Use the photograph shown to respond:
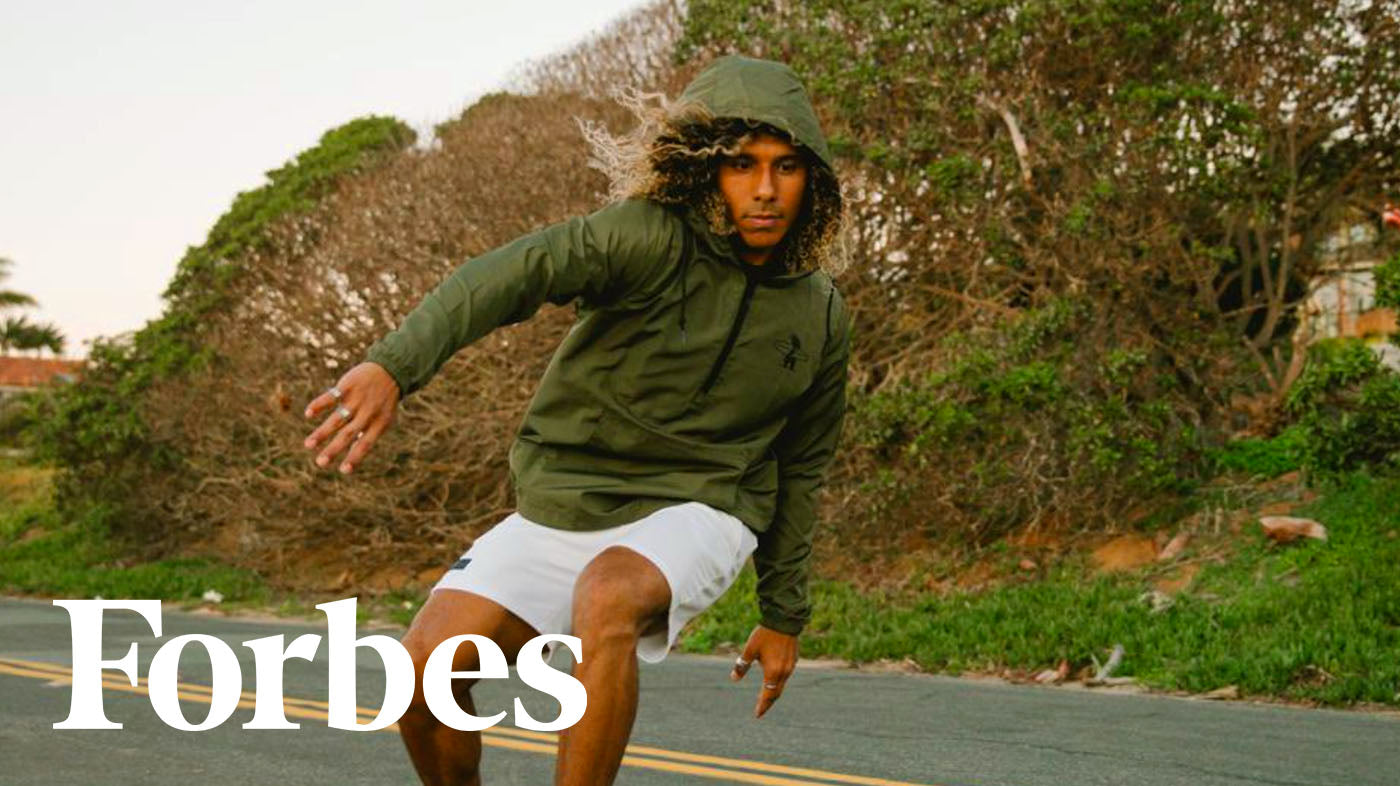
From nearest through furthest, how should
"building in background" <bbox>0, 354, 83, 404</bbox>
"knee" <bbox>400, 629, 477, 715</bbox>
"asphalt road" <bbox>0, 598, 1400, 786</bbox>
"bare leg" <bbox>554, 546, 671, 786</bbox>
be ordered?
"bare leg" <bbox>554, 546, 671, 786</bbox>, "knee" <bbox>400, 629, 477, 715</bbox>, "asphalt road" <bbox>0, 598, 1400, 786</bbox>, "building in background" <bbox>0, 354, 83, 404</bbox>

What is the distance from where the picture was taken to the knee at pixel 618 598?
11.1 feet

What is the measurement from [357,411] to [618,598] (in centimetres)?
70

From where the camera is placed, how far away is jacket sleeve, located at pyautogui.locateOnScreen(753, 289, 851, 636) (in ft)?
13.5

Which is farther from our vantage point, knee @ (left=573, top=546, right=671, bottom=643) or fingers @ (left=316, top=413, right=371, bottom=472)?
knee @ (left=573, top=546, right=671, bottom=643)

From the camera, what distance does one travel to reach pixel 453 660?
11.7 ft

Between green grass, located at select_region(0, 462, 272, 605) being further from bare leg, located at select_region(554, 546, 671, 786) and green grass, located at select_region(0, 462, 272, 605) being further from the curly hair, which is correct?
bare leg, located at select_region(554, 546, 671, 786)

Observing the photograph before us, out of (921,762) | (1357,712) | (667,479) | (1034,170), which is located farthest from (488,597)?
(1034,170)

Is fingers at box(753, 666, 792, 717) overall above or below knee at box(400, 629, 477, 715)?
below

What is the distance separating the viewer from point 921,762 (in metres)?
6.59

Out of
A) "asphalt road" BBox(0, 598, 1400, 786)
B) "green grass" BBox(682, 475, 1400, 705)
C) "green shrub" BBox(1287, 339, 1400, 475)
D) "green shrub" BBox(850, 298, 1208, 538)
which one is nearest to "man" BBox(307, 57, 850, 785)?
"asphalt road" BBox(0, 598, 1400, 786)

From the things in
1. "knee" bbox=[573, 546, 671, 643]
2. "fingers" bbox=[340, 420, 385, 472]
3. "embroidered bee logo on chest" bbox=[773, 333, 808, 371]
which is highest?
"embroidered bee logo on chest" bbox=[773, 333, 808, 371]

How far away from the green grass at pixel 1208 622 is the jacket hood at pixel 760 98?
6551mm

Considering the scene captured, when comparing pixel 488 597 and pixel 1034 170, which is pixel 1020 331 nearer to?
pixel 1034 170

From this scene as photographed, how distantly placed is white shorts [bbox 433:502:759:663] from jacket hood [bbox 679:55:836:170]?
0.87 m
